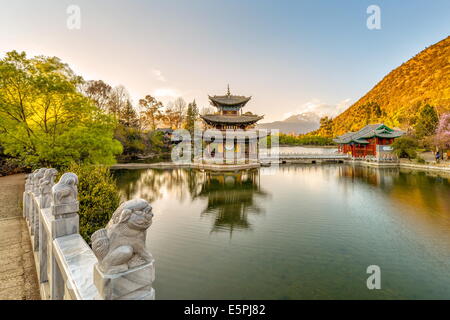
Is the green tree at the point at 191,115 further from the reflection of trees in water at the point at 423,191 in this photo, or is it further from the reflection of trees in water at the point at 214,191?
the reflection of trees in water at the point at 423,191

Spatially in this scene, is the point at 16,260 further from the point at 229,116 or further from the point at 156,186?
the point at 229,116

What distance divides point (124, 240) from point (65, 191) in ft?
6.00

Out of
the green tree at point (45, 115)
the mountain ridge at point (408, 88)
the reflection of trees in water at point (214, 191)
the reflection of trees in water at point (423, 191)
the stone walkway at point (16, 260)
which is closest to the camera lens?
the stone walkway at point (16, 260)

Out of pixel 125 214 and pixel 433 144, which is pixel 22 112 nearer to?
pixel 125 214

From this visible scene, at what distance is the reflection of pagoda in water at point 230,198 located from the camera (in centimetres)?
954

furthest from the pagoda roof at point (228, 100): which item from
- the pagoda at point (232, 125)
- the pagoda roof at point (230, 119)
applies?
the pagoda roof at point (230, 119)

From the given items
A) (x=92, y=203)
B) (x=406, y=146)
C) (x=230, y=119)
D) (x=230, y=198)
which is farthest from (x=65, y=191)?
(x=406, y=146)

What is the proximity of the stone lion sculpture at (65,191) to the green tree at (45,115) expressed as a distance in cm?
760

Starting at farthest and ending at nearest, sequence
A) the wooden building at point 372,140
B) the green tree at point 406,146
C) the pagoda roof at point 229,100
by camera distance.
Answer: the wooden building at point 372,140 < the pagoda roof at point 229,100 < the green tree at point 406,146

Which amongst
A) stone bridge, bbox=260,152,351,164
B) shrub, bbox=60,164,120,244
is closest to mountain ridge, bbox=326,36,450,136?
stone bridge, bbox=260,152,351,164

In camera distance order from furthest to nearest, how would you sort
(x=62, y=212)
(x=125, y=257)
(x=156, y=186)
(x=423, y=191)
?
(x=156, y=186) < (x=423, y=191) < (x=62, y=212) < (x=125, y=257)

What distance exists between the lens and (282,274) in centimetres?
548

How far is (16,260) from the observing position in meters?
4.47

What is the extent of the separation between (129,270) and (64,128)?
11426mm
